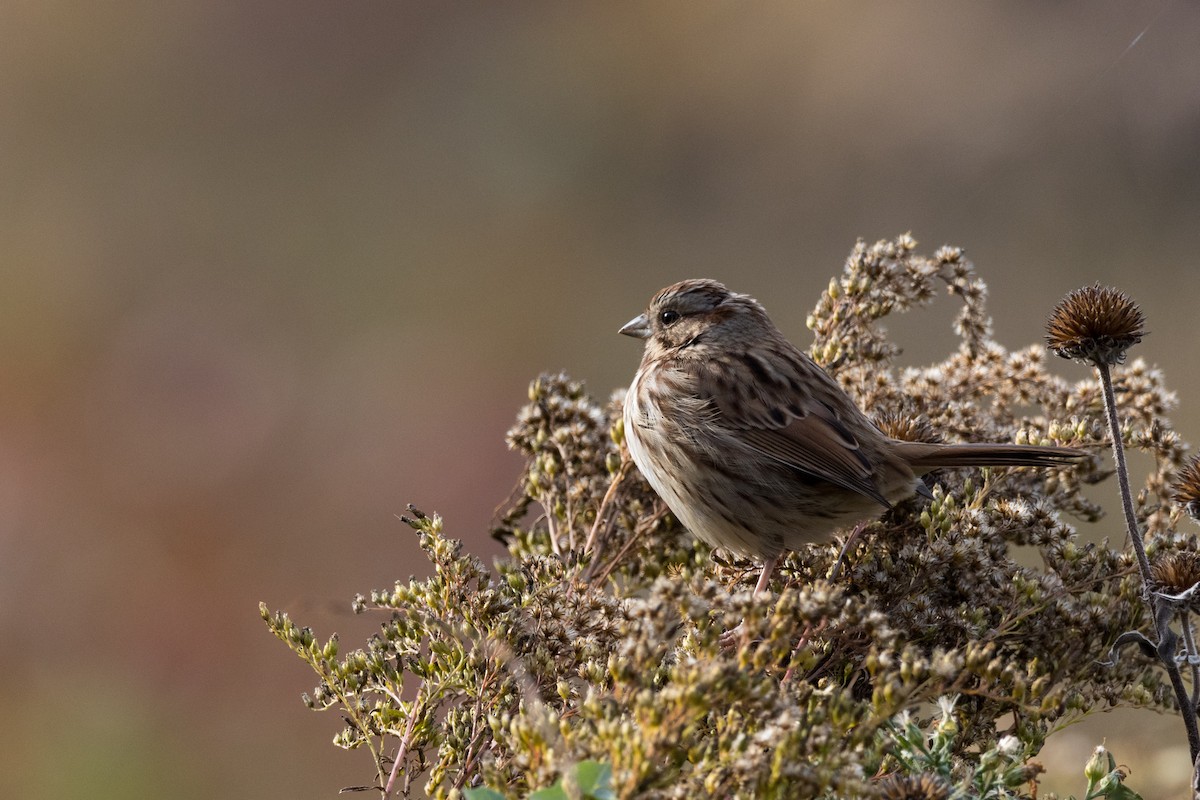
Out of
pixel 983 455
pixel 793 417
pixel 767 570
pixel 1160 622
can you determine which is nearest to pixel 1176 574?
pixel 1160 622

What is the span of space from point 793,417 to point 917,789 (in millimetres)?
1461

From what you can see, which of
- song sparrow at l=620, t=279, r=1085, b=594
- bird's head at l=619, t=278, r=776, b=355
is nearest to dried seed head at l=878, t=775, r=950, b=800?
song sparrow at l=620, t=279, r=1085, b=594

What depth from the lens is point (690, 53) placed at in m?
6.43

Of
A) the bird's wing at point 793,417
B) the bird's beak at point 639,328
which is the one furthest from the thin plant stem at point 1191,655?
the bird's beak at point 639,328

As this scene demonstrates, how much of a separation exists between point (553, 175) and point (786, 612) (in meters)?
4.59

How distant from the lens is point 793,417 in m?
2.73

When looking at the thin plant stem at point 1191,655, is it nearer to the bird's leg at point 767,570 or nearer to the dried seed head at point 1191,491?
the dried seed head at point 1191,491

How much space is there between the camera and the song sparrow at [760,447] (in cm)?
247

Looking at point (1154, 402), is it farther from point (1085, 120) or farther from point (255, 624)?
point (1085, 120)

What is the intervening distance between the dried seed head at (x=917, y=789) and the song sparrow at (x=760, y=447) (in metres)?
0.89

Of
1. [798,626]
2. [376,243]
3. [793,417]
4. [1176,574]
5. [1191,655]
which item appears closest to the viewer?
[798,626]

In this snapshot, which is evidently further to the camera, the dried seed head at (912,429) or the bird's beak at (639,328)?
the bird's beak at (639,328)

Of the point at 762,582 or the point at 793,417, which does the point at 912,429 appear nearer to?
the point at 793,417

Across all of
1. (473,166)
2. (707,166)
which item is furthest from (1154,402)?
(473,166)
